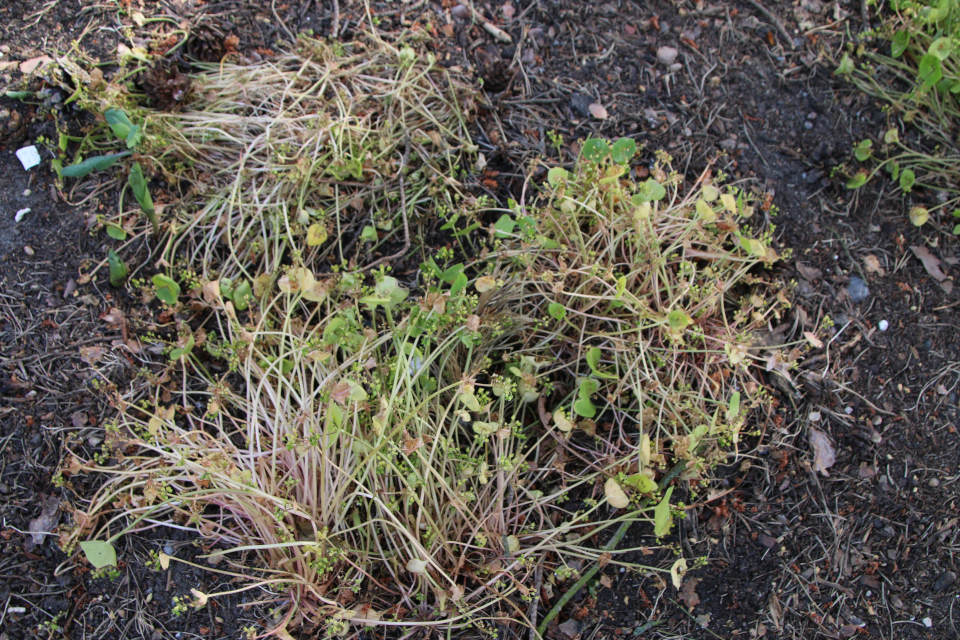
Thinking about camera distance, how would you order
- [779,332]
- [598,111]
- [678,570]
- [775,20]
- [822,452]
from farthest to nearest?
1. [775,20]
2. [598,111]
3. [779,332]
4. [822,452]
5. [678,570]

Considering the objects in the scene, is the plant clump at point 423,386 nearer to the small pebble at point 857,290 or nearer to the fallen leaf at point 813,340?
the fallen leaf at point 813,340

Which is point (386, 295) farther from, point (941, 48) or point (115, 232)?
point (941, 48)

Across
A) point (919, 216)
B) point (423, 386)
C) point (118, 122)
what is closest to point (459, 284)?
point (423, 386)

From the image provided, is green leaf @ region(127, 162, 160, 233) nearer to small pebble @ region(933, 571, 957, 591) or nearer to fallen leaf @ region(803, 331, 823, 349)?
fallen leaf @ region(803, 331, 823, 349)

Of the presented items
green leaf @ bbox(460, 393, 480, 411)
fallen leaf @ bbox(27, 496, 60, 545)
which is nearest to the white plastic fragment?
fallen leaf @ bbox(27, 496, 60, 545)

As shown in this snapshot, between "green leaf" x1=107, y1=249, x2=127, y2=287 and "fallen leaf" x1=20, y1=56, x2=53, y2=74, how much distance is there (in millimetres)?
694

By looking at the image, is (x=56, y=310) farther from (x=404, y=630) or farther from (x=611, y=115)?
(x=611, y=115)

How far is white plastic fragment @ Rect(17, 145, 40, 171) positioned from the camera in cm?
185

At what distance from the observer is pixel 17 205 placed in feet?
6.01

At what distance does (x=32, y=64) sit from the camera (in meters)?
1.91

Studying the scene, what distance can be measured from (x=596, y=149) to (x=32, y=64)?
1835 millimetres

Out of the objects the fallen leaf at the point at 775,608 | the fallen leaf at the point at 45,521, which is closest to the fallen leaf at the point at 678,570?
the fallen leaf at the point at 775,608

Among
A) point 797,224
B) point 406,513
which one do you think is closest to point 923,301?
point 797,224

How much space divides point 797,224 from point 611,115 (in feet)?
2.38
